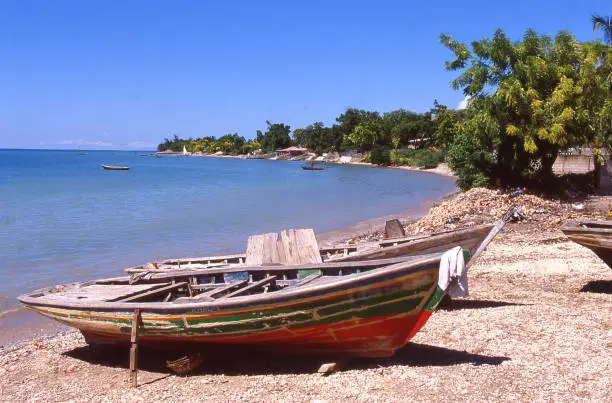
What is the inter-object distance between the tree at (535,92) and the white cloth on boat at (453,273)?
15.8 metres

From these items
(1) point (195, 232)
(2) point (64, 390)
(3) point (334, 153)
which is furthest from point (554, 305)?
(3) point (334, 153)

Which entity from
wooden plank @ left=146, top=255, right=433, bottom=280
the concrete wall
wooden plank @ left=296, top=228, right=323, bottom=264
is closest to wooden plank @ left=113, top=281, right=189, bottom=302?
wooden plank @ left=146, top=255, right=433, bottom=280

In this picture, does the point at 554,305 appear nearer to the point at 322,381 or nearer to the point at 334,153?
the point at 322,381

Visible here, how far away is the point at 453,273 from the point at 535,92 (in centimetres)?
1663

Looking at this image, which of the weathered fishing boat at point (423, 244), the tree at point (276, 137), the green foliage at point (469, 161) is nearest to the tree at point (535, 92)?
the green foliage at point (469, 161)

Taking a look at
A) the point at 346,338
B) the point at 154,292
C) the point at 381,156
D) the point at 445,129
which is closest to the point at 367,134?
the point at 381,156

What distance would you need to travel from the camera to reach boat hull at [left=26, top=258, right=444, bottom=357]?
5.89 m

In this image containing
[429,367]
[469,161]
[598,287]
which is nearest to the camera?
[429,367]

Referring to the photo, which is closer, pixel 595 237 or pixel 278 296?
pixel 278 296

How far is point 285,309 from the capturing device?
241 inches

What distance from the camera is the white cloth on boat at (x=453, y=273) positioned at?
5.64 m

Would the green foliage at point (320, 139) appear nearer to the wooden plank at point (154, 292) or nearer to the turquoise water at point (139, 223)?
the turquoise water at point (139, 223)

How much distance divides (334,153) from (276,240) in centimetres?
10343

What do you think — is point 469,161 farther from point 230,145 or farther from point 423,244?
point 230,145
